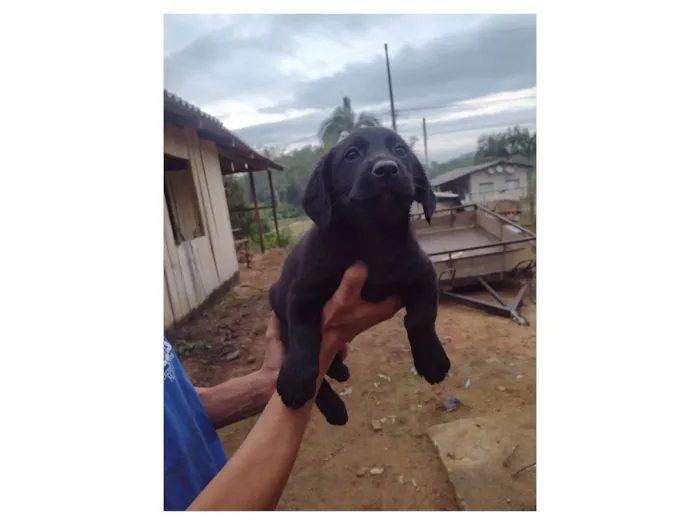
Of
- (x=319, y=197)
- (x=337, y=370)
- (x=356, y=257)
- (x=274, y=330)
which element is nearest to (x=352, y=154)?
(x=319, y=197)

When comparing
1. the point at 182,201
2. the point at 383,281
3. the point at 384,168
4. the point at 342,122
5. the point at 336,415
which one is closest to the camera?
the point at 384,168

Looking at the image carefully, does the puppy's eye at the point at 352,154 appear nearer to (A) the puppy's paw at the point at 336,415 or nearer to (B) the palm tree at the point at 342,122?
(B) the palm tree at the point at 342,122

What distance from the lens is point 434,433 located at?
7.36ft

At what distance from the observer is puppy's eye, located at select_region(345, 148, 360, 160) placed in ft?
4.21

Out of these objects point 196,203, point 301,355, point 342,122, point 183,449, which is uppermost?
point 342,122

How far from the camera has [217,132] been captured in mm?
1812

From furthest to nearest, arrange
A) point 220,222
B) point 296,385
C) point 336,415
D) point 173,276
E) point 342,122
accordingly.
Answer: point 220,222 → point 173,276 → point 336,415 → point 342,122 → point 296,385

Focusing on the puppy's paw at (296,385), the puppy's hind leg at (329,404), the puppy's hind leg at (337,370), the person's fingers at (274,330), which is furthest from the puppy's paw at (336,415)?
the puppy's paw at (296,385)

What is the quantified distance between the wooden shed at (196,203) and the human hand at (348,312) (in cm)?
69

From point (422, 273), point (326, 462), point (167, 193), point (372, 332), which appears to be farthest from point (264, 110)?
point (326, 462)

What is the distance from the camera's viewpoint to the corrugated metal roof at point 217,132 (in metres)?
1.68

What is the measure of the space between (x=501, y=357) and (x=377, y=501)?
0.99 m

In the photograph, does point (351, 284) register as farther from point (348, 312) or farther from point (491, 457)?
point (491, 457)

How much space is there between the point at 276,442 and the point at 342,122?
1.14 meters
